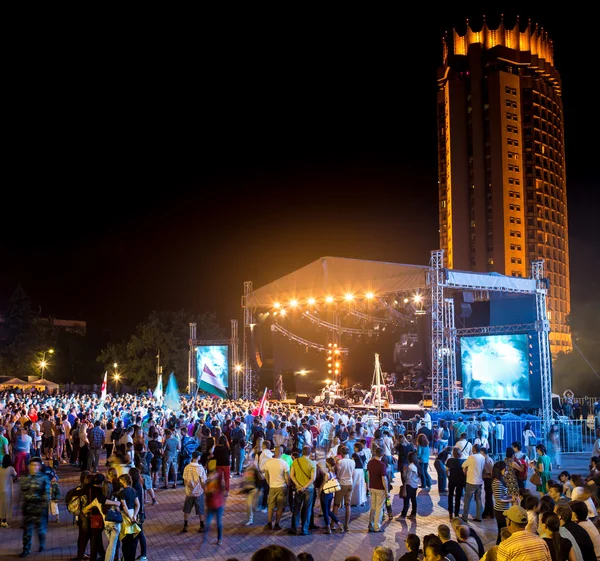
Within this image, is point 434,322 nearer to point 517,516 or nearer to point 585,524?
point 585,524

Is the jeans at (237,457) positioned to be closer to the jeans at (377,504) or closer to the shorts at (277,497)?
the shorts at (277,497)

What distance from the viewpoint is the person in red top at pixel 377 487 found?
1030cm

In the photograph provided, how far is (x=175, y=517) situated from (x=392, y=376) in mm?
25841

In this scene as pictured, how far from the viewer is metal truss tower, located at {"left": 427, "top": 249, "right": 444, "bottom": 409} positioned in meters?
24.8

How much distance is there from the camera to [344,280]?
3059 cm

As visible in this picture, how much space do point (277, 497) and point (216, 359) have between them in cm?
2819

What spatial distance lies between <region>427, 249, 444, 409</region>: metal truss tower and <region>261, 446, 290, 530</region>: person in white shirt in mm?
15053

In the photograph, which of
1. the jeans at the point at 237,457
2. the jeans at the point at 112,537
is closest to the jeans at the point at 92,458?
the jeans at the point at 237,457

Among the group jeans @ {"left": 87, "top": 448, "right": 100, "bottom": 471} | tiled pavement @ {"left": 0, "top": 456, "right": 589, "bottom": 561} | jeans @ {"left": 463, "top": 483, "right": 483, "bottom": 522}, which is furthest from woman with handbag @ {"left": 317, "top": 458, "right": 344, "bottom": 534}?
jeans @ {"left": 87, "top": 448, "right": 100, "bottom": 471}

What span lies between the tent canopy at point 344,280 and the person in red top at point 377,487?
16.9 m

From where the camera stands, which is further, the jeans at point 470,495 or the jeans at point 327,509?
the jeans at point 470,495

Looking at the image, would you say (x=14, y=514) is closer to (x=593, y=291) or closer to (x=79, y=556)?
(x=79, y=556)

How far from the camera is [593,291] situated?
8700cm

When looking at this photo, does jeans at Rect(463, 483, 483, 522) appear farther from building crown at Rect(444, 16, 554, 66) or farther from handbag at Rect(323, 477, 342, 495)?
building crown at Rect(444, 16, 554, 66)
